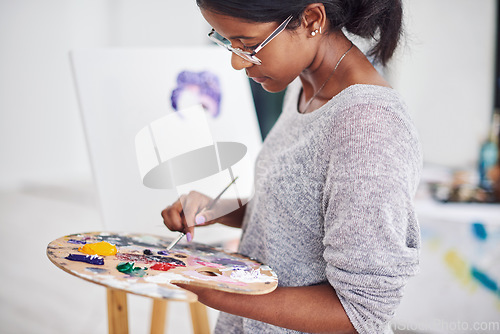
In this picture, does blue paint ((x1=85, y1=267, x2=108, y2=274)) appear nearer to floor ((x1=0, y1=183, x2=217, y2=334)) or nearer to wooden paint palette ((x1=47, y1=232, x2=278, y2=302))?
wooden paint palette ((x1=47, y1=232, x2=278, y2=302))

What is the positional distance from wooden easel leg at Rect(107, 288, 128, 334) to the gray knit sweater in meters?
0.46

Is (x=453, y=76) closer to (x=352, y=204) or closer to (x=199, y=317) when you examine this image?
(x=199, y=317)

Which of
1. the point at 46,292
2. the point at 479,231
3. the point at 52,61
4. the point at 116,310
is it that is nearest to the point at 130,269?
the point at 116,310

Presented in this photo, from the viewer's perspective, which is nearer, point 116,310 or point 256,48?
point 256,48

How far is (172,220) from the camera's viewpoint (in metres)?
0.93

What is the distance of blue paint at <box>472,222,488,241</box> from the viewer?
191 cm

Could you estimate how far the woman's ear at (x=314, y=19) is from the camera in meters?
0.77

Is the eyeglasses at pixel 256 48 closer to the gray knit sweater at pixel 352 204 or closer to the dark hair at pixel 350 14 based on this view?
the dark hair at pixel 350 14

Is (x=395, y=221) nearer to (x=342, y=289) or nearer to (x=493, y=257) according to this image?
(x=342, y=289)

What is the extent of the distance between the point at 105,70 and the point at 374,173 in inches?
37.0

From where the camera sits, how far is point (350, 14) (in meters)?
0.83

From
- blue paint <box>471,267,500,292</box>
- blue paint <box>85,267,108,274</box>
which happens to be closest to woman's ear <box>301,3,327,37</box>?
blue paint <box>85,267,108,274</box>

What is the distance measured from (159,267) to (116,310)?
0.47 m

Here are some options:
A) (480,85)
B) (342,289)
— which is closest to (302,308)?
(342,289)
